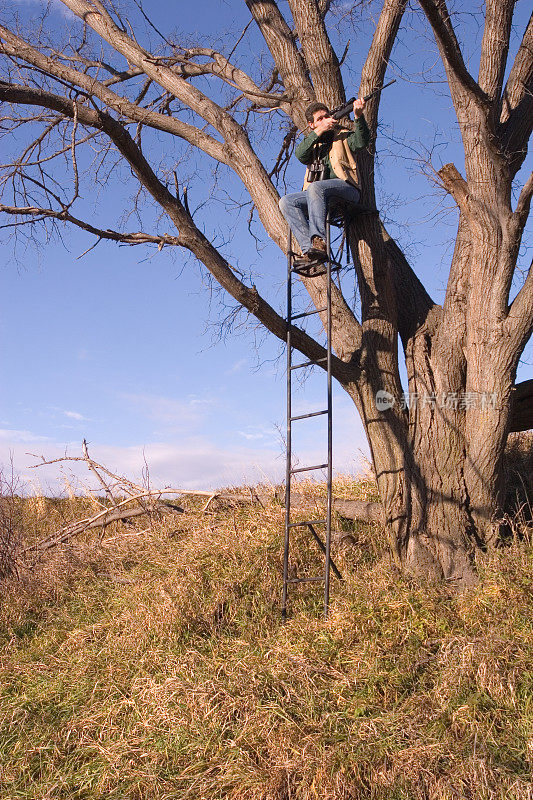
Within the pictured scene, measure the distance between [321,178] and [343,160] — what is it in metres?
0.28

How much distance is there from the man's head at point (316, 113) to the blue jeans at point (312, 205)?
659 millimetres

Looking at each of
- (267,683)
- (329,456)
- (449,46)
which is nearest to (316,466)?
(329,456)

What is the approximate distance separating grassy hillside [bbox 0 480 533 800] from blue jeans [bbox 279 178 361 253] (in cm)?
279

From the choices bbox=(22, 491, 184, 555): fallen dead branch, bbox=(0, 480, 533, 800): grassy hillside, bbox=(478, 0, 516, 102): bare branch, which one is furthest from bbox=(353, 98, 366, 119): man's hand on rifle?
bbox=(22, 491, 184, 555): fallen dead branch

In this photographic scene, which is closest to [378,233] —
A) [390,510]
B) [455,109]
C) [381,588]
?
[455,109]

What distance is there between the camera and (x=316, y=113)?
6961mm

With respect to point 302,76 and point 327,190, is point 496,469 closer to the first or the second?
point 327,190

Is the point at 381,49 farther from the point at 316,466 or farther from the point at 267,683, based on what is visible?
the point at 267,683

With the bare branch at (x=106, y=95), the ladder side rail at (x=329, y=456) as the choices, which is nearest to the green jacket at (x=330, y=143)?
the ladder side rail at (x=329, y=456)

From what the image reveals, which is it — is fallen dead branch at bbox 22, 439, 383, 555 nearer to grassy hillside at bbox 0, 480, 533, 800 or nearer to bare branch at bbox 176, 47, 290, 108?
grassy hillside at bbox 0, 480, 533, 800

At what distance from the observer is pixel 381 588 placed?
6.34 metres

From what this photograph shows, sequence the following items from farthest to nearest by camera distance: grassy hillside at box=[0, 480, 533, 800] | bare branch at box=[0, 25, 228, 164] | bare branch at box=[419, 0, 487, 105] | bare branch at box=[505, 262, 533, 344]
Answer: bare branch at box=[0, 25, 228, 164], bare branch at box=[505, 262, 533, 344], bare branch at box=[419, 0, 487, 105], grassy hillside at box=[0, 480, 533, 800]

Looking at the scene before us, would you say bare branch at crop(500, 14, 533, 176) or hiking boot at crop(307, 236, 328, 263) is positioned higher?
bare branch at crop(500, 14, 533, 176)

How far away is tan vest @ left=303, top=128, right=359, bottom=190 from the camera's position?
22.9ft
